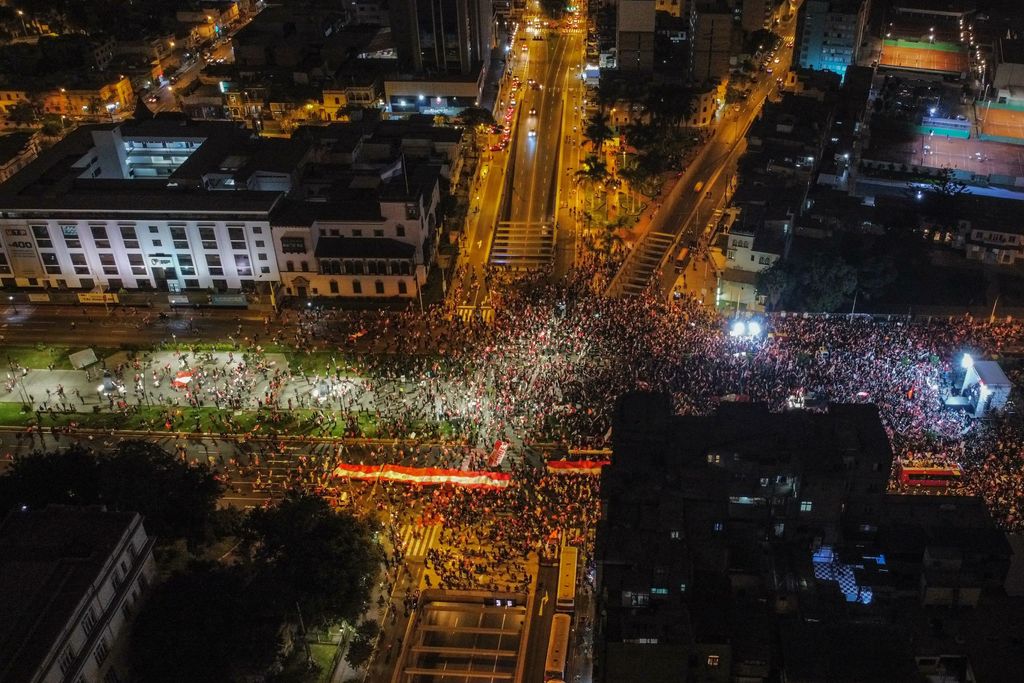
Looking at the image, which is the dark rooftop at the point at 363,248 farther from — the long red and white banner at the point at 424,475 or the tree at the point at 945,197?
the tree at the point at 945,197

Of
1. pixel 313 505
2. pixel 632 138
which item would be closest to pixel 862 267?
pixel 632 138

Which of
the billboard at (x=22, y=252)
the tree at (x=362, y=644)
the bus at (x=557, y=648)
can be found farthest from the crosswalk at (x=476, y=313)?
the billboard at (x=22, y=252)

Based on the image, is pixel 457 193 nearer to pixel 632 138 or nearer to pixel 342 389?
pixel 632 138

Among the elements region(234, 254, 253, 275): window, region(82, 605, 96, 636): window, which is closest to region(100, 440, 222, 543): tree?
region(82, 605, 96, 636): window

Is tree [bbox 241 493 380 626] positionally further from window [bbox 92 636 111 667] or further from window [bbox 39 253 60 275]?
window [bbox 39 253 60 275]

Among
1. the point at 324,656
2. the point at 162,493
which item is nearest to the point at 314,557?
the point at 324,656
